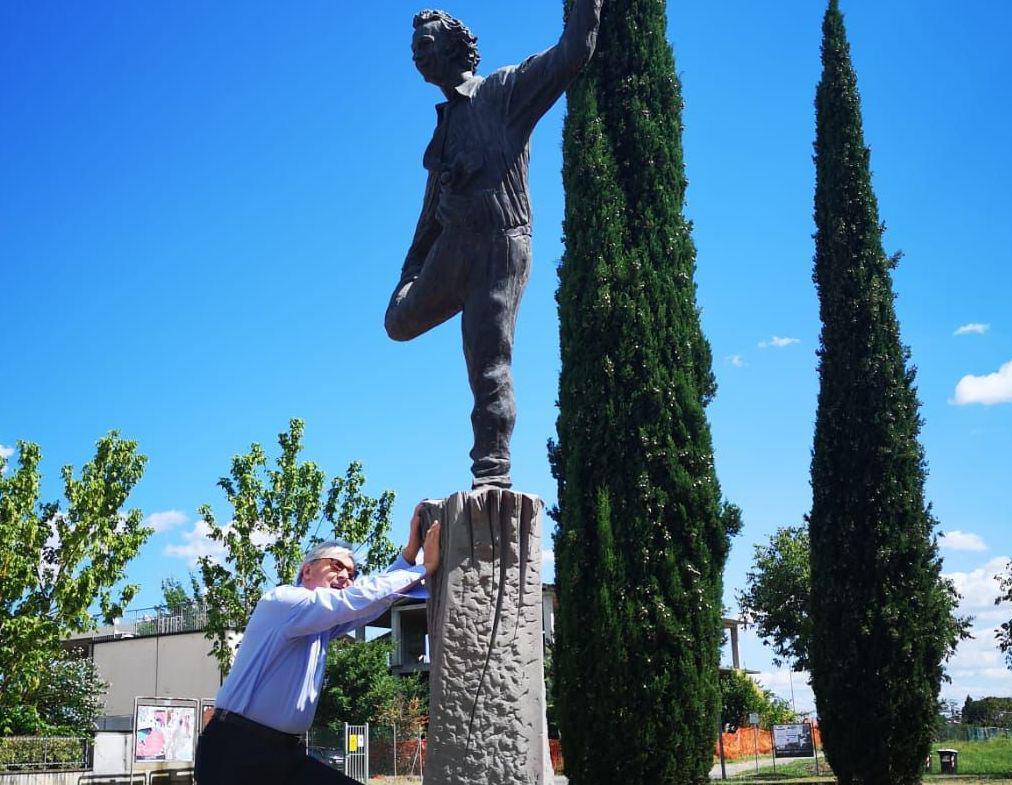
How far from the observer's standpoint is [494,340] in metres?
4.12

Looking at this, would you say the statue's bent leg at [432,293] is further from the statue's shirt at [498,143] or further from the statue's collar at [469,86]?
the statue's collar at [469,86]

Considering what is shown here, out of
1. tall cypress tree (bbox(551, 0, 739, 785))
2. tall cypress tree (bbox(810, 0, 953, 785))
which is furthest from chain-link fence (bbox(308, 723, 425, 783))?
tall cypress tree (bbox(551, 0, 739, 785))

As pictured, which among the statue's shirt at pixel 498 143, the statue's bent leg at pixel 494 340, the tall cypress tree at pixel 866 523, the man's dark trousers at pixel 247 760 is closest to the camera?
the man's dark trousers at pixel 247 760

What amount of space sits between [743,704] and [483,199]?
1571 inches

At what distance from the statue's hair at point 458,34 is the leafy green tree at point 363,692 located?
87.3 ft

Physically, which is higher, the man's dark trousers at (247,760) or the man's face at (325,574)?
the man's face at (325,574)

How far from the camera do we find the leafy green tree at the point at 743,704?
39.7 metres

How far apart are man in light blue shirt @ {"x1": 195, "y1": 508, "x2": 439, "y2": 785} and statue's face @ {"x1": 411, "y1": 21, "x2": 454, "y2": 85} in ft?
7.56

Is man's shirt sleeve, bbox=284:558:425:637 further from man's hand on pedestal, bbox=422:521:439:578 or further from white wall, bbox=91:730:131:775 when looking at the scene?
white wall, bbox=91:730:131:775

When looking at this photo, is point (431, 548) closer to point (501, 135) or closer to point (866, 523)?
point (501, 135)

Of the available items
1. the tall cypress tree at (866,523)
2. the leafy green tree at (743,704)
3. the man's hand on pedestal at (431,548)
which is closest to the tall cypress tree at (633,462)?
the tall cypress tree at (866,523)

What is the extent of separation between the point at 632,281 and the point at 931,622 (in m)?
6.71

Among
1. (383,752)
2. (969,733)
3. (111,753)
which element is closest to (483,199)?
(111,753)

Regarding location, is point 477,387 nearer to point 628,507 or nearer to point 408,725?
point 628,507
